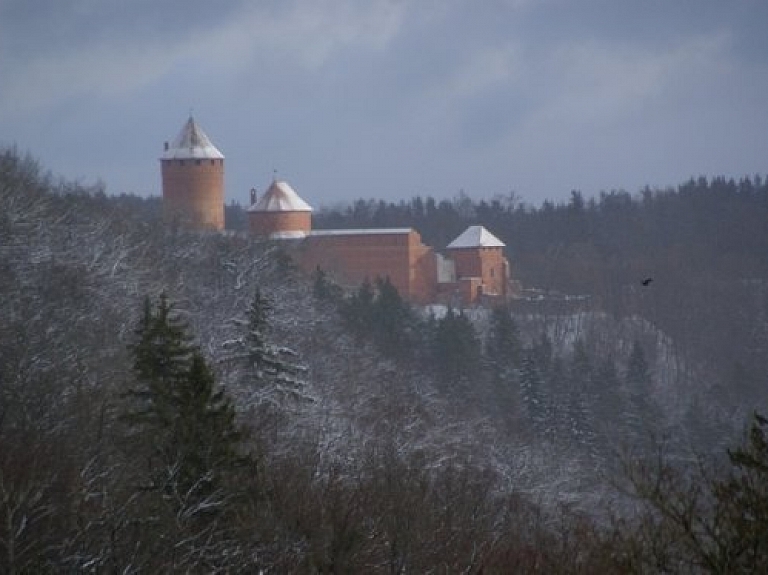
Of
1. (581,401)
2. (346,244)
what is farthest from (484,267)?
(581,401)

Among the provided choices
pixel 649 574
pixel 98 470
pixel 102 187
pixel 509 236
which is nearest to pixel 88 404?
pixel 98 470

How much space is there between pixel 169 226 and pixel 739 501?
113 ft

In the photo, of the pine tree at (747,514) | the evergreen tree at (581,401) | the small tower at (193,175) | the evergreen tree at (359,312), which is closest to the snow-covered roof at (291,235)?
the small tower at (193,175)

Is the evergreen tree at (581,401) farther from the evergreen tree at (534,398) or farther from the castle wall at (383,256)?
the castle wall at (383,256)

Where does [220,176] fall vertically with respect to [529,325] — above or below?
above

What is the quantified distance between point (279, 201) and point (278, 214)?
22.7 inches


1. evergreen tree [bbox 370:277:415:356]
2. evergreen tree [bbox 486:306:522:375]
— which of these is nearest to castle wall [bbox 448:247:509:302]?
evergreen tree [bbox 486:306:522:375]

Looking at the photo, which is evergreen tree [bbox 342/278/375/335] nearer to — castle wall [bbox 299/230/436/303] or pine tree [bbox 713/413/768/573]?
castle wall [bbox 299/230/436/303]

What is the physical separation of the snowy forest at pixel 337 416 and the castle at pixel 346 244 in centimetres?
258

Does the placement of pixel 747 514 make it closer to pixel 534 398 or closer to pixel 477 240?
pixel 534 398

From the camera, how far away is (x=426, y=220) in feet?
283

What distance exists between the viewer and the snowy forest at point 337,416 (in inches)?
342

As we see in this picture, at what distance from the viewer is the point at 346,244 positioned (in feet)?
192

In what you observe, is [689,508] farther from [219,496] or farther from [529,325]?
[529,325]
